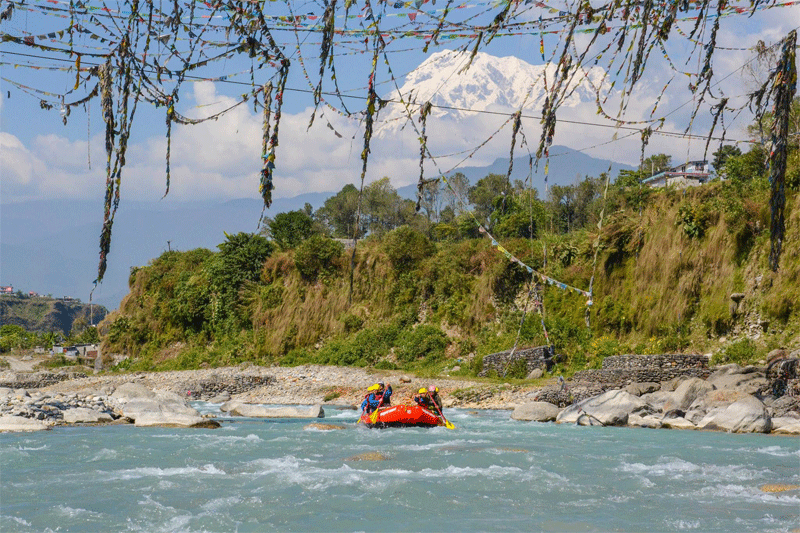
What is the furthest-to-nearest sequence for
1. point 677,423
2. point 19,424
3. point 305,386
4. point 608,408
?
point 305,386 → point 608,408 → point 677,423 → point 19,424

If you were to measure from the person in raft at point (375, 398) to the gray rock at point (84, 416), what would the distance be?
20.1 ft

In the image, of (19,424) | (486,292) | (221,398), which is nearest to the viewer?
(19,424)

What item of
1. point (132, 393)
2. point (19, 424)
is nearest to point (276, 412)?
point (132, 393)

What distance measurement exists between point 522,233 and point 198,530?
1182 inches

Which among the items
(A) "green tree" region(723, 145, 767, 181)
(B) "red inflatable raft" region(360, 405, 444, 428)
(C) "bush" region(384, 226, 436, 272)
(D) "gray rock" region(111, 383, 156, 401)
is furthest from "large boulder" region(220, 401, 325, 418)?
(A) "green tree" region(723, 145, 767, 181)

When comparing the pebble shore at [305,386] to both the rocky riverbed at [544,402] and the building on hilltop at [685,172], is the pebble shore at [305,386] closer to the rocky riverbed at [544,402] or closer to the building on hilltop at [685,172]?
the rocky riverbed at [544,402]

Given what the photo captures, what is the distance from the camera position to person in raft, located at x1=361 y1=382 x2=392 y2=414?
643 inches

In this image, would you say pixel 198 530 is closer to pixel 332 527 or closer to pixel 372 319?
pixel 332 527

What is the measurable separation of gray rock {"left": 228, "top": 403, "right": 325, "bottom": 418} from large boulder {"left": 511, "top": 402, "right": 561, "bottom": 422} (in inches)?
203

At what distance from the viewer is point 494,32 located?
4332mm

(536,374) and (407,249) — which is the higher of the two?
(407,249)

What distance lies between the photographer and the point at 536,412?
16844mm

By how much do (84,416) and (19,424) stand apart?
6.44ft

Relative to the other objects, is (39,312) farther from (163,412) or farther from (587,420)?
(587,420)
